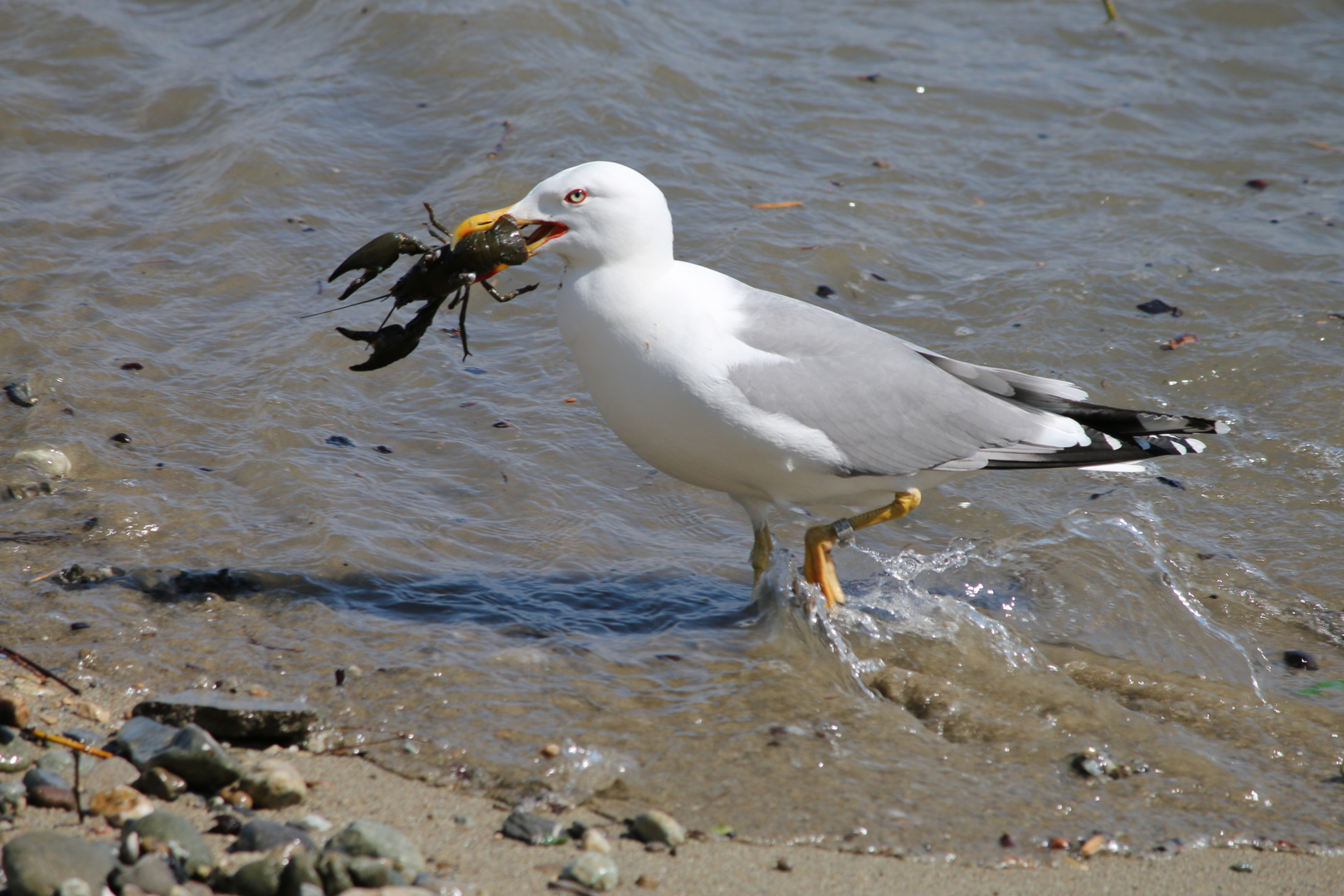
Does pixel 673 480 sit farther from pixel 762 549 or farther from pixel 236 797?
pixel 236 797

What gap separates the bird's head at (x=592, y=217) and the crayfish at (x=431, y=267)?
7cm

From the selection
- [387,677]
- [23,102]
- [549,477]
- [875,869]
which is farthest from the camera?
[23,102]

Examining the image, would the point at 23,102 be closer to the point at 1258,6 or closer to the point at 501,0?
the point at 501,0

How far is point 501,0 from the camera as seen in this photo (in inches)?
405

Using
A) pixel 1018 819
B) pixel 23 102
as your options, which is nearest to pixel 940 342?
pixel 1018 819

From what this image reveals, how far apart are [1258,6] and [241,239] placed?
32.7 feet

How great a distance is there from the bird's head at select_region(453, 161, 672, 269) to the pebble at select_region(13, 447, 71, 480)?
2.06 metres

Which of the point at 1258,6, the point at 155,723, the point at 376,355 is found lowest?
the point at 155,723

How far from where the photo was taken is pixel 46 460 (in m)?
5.02

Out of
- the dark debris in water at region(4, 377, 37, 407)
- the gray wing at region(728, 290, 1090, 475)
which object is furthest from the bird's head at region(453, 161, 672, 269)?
the dark debris in water at region(4, 377, 37, 407)

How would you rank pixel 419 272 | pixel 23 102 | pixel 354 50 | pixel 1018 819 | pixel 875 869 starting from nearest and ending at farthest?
pixel 875 869, pixel 1018 819, pixel 419 272, pixel 23 102, pixel 354 50

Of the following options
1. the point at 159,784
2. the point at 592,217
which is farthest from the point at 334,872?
the point at 592,217

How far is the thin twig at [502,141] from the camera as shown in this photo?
28.0ft

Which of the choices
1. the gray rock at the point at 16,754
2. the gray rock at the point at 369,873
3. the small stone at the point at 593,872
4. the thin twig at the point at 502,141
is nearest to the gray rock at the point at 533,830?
the small stone at the point at 593,872
